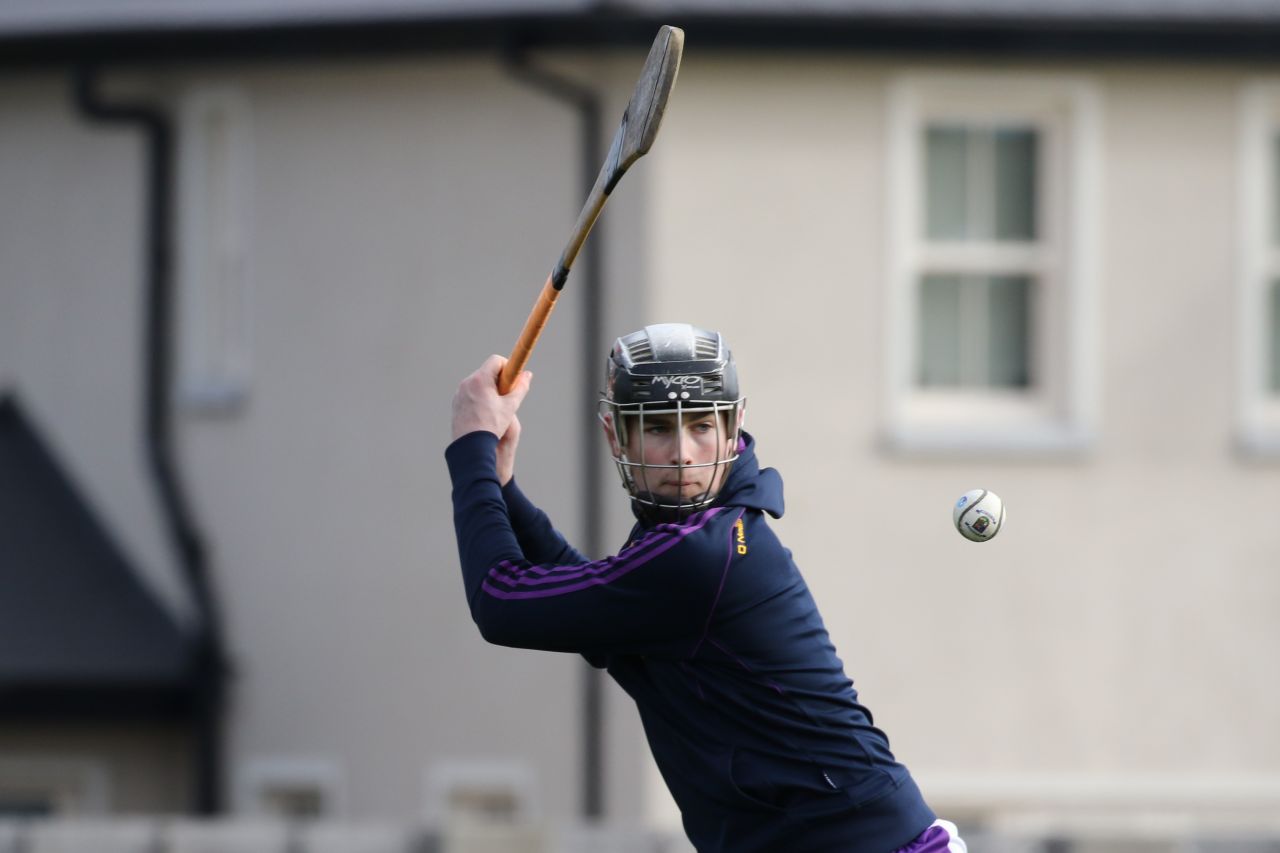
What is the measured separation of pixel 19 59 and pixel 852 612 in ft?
18.7

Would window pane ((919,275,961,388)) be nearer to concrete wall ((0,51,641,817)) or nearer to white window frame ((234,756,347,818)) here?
concrete wall ((0,51,641,817))

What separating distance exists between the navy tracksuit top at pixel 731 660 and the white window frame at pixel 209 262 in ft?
27.2

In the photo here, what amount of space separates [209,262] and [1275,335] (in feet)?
19.2

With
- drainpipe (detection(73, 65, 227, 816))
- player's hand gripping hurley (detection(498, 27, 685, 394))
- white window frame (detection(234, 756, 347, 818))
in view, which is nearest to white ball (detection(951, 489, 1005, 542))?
player's hand gripping hurley (detection(498, 27, 685, 394))

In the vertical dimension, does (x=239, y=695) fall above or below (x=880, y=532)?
below

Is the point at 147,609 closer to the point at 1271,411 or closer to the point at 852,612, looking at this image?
the point at 852,612

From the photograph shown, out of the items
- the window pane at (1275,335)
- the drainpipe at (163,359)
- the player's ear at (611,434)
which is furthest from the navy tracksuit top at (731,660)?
the drainpipe at (163,359)

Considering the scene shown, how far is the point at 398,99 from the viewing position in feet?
38.5

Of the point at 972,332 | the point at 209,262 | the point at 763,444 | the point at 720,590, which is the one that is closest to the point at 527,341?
the point at 720,590

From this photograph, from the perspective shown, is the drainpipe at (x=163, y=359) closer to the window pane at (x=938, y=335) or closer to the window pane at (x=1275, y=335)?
the window pane at (x=938, y=335)

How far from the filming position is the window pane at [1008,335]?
11.5 metres

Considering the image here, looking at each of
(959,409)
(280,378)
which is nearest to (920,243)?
(959,409)

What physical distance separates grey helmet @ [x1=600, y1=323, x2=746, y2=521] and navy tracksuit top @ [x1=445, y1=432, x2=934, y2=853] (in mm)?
60

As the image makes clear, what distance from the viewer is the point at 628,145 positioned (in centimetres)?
436
